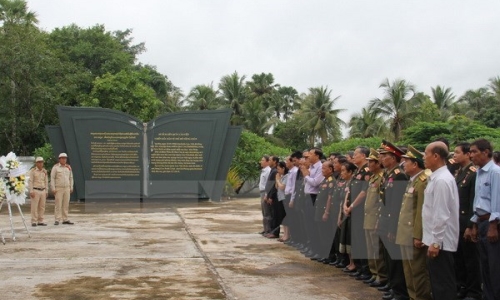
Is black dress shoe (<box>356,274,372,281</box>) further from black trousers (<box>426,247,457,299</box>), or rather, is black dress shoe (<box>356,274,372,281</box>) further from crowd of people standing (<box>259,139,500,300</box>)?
black trousers (<box>426,247,457,299</box>)

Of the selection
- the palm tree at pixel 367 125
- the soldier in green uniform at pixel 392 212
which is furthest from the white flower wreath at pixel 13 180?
the palm tree at pixel 367 125

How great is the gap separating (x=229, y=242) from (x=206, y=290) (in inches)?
144

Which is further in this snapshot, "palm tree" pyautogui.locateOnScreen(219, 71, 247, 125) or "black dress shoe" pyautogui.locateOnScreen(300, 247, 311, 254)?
"palm tree" pyautogui.locateOnScreen(219, 71, 247, 125)

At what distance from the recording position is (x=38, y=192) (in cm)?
1192

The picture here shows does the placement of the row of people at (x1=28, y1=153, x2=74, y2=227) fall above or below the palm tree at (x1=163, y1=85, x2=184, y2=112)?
below

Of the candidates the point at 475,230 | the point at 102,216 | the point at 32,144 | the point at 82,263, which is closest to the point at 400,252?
the point at 475,230

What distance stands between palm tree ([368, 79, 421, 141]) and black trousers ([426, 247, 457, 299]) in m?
30.1

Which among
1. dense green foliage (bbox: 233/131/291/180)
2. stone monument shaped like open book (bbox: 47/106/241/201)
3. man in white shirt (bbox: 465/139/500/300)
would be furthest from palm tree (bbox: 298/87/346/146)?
man in white shirt (bbox: 465/139/500/300)

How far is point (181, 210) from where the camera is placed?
15758 mm

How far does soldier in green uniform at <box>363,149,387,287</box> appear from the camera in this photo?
19.9ft

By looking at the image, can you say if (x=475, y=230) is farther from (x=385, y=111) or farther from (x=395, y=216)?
(x=385, y=111)

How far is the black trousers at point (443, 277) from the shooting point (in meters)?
4.42

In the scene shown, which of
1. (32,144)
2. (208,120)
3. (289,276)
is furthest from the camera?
(32,144)

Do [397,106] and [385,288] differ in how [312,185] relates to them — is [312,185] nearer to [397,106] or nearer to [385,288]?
[385,288]
